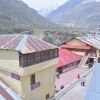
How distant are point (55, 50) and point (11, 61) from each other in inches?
235

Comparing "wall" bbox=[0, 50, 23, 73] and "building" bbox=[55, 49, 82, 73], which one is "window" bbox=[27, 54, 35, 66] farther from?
"building" bbox=[55, 49, 82, 73]

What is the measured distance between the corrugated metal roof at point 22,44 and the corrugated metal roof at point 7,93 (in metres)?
3.76

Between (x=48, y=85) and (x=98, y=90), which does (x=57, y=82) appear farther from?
(x=98, y=90)

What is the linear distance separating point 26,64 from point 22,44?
2.11m

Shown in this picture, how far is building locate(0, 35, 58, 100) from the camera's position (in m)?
22.4

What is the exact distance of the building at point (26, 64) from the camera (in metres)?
22.4

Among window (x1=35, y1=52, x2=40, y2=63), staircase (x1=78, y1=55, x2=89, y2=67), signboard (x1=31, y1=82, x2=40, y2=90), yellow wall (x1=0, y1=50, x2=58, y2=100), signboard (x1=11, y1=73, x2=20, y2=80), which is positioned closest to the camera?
yellow wall (x1=0, y1=50, x2=58, y2=100)

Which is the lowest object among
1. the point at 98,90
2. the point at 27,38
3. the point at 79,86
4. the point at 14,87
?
the point at 79,86

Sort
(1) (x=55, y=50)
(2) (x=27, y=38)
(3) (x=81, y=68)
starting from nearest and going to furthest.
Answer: (2) (x=27, y=38)
(1) (x=55, y=50)
(3) (x=81, y=68)

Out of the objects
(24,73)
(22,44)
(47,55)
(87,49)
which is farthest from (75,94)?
(87,49)

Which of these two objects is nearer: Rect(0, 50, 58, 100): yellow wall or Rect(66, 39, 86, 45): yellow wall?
Rect(0, 50, 58, 100): yellow wall

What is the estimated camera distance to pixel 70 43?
5562cm

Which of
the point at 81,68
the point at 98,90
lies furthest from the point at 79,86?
the point at 98,90

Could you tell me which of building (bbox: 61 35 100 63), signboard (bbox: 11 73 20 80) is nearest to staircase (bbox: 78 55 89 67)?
building (bbox: 61 35 100 63)
